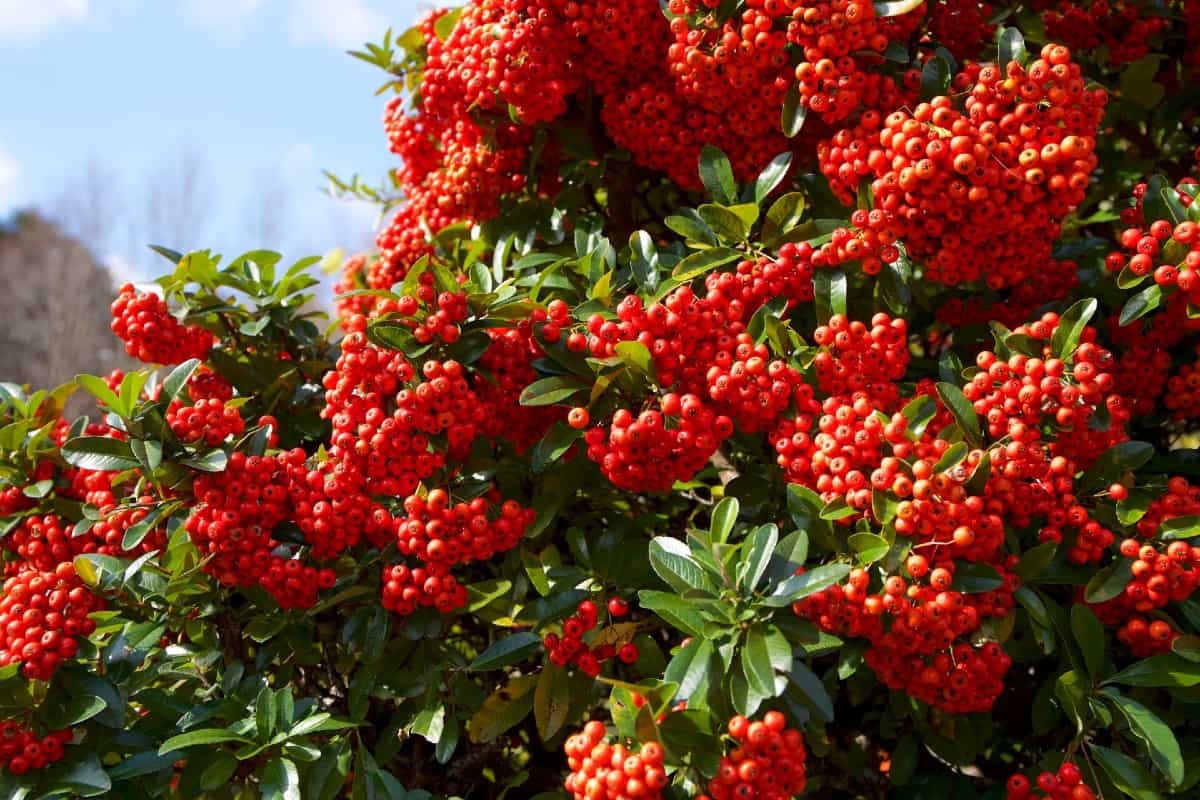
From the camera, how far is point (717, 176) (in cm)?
284

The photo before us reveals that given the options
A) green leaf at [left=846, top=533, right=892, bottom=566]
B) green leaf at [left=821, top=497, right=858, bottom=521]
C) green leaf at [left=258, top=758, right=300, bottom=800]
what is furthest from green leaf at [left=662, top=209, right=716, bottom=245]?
green leaf at [left=258, top=758, right=300, bottom=800]

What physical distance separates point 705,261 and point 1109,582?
1.30 meters

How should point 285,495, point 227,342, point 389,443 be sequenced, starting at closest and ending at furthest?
point 389,443
point 285,495
point 227,342

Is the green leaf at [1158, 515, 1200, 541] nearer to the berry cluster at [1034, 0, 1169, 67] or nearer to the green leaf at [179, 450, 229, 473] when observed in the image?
the berry cluster at [1034, 0, 1169, 67]

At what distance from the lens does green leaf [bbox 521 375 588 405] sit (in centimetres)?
249

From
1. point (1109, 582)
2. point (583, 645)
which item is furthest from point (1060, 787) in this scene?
point (583, 645)

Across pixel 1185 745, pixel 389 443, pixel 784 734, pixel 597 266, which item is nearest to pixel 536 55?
pixel 597 266

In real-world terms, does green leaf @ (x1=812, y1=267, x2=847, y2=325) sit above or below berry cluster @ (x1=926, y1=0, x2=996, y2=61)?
below

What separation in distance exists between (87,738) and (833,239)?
7.78 feet

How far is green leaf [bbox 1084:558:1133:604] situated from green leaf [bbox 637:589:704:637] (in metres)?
0.98

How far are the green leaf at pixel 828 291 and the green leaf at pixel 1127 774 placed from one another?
124cm

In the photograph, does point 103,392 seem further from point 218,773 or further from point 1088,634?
point 1088,634

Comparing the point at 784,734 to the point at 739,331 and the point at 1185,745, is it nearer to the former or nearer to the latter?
the point at 739,331

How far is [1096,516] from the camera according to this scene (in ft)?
8.26
